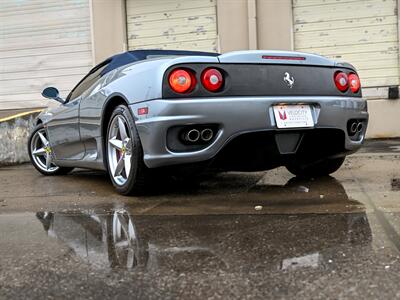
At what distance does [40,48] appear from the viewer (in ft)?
39.7

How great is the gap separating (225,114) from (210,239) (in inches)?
43.3

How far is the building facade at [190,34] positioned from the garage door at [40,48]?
21 millimetres

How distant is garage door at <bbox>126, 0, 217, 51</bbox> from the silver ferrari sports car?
654 cm

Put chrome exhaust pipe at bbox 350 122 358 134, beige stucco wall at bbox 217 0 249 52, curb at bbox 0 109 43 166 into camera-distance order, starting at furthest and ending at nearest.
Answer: beige stucco wall at bbox 217 0 249 52
curb at bbox 0 109 43 166
chrome exhaust pipe at bbox 350 122 358 134

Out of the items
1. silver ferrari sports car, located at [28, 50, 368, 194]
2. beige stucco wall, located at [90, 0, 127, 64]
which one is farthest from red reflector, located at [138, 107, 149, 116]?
beige stucco wall, located at [90, 0, 127, 64]

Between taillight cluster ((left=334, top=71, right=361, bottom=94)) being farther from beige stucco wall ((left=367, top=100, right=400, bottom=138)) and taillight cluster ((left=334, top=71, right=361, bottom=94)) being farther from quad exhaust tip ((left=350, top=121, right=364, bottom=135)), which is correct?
beige stucco wall ((left=367, top=100, right=400, bottom=138))

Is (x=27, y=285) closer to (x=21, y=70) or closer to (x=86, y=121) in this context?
(x=86, y=121)

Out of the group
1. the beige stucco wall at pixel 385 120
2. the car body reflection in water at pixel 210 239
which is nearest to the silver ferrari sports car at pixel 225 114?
the car body reflection in water at pixel 210 239

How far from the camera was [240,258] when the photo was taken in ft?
8.85

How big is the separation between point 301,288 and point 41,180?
13.8 ft

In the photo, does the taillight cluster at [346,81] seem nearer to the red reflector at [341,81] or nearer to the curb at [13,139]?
the red reflector at [341,81]

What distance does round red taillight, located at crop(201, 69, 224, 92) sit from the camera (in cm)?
391

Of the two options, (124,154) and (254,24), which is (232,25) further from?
(124,154)

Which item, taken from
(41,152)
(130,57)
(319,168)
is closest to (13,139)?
(41,152)
